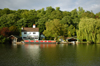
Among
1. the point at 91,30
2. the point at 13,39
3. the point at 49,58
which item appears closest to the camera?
the point at 49,58

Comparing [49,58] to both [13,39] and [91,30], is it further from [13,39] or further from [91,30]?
[13,39]

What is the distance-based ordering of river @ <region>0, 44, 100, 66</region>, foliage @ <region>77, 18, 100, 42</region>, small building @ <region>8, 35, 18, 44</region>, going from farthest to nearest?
small building @ <region>8, 35, 18, 44</region>, foliage @ <region>77, 18, 100, 42</region>, river @ <region>0, 44, 100, 66</region>

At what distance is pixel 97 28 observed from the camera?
179 feet

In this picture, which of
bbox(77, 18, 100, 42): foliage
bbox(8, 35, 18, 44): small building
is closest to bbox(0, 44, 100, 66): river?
bbox(77, 18, 100, 42): foliage

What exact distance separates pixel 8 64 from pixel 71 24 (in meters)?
64.6

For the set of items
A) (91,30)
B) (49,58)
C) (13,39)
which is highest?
(91,30)

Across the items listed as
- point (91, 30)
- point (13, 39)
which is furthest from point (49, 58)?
point (13, 39)

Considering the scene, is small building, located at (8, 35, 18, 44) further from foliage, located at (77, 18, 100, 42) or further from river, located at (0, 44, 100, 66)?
foliage, located at (77, 18, 100, 42)

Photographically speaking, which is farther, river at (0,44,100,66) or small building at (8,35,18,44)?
small building at (8,35,18,44)

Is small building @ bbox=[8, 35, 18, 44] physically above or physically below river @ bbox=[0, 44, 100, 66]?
above

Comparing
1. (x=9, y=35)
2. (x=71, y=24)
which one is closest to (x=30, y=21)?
(x=9, y=35)

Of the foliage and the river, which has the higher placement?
the foliage

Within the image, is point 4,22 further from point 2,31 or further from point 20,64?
point 20,64

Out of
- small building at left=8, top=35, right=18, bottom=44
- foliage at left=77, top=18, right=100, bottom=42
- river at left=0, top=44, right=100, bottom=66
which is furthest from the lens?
small building at left=8, top=35, right=18, bottom=44
